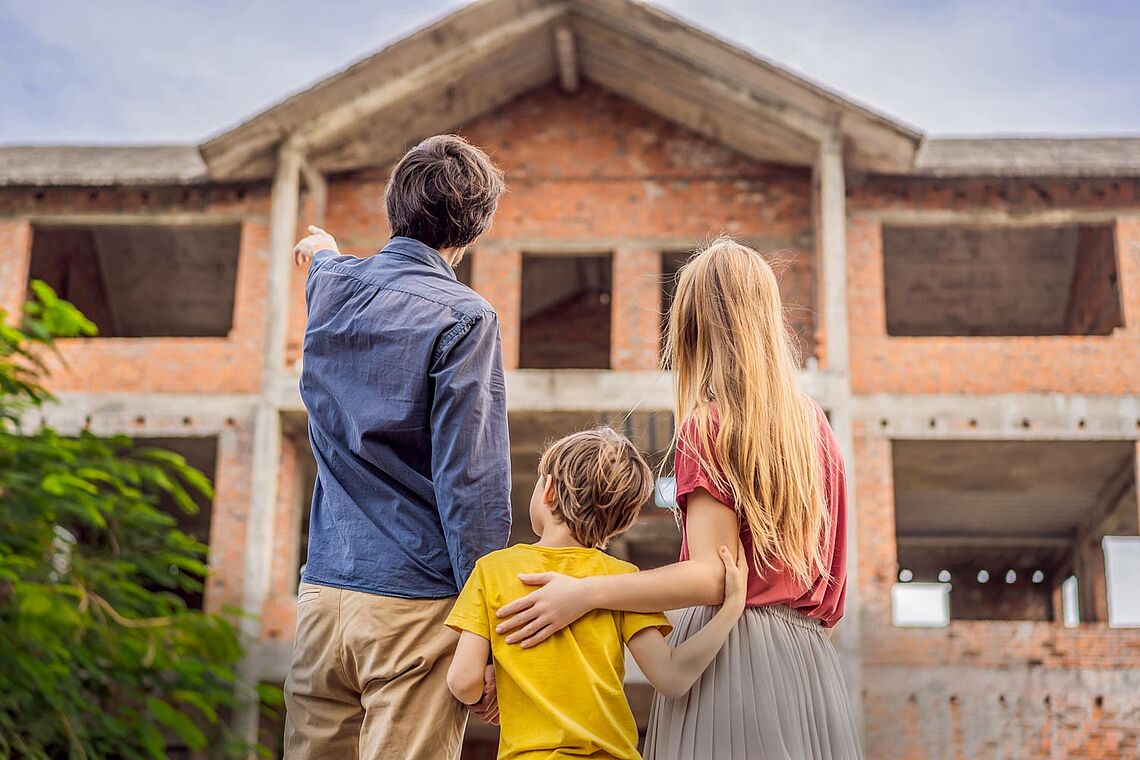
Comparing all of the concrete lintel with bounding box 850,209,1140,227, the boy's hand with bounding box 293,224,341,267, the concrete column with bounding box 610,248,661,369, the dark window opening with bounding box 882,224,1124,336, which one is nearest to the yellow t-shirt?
the boy's hand with bounding box 293,224,341,267

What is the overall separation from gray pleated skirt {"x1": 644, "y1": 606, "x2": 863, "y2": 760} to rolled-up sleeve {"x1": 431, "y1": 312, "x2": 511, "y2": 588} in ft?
1.58

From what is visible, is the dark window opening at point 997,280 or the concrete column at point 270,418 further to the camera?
the dark window opening at point 997,280

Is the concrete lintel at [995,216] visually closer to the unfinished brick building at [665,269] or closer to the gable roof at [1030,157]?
the unfinished brick building at [665,269]

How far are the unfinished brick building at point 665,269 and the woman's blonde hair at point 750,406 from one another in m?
9.18

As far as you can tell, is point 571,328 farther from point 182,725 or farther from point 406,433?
point 406,433

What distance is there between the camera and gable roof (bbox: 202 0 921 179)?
12.6 m

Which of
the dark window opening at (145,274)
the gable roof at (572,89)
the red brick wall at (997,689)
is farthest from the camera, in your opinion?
the dark window opening at (145,274)

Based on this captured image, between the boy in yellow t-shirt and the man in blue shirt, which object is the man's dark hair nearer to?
the man in blue shirt

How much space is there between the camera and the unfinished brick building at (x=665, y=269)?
11742 mm

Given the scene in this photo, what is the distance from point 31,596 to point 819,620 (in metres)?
5.65

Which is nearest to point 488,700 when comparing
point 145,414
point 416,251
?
point 416,251

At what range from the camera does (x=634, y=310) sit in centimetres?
1294

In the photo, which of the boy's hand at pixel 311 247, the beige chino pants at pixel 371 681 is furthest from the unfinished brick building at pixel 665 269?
the beige chino pants at pixel 371 681

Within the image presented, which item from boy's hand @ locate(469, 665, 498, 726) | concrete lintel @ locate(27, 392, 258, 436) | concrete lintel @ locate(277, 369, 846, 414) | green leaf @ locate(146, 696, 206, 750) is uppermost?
concrete lintel @ locate(277, 369, 846, 414)
